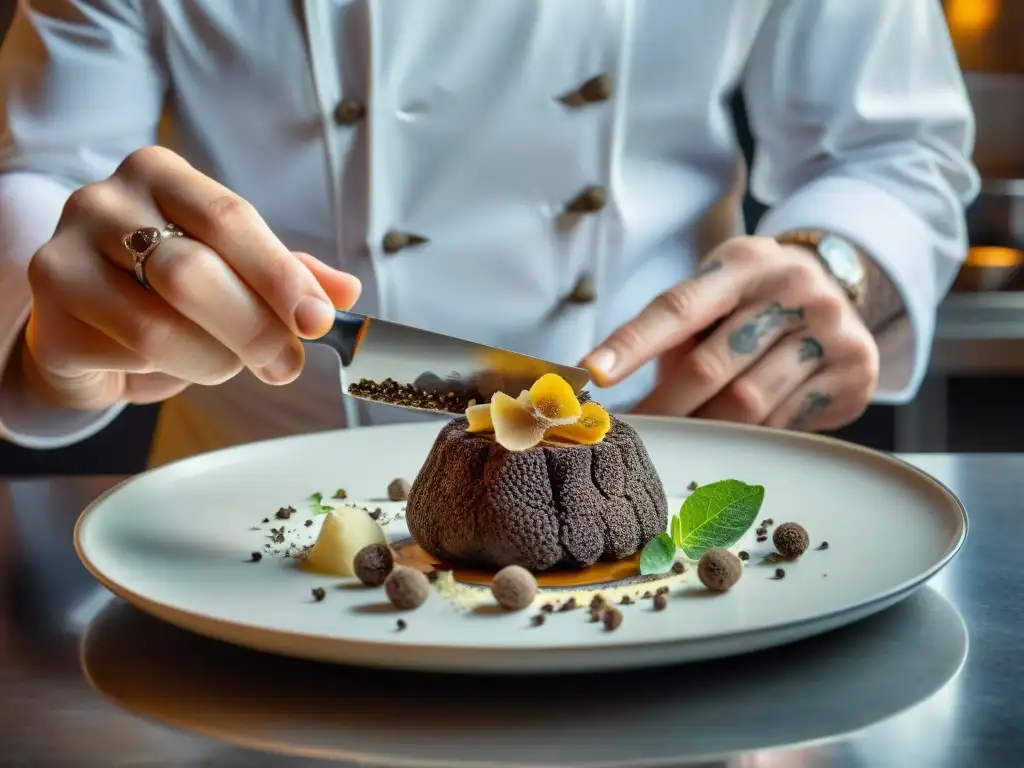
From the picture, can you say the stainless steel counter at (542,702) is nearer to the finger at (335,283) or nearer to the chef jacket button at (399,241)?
the finger at (335,283)

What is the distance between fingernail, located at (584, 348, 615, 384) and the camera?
1.29m

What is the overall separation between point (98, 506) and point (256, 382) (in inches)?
25.5

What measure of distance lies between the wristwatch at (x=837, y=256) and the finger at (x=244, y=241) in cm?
79

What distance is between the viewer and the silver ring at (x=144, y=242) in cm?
103

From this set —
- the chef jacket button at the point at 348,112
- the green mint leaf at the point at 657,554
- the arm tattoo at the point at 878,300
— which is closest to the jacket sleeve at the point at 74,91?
the chef jacket button at the point at 348,112

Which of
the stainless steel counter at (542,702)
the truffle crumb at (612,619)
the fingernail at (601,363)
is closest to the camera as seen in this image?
the stainless steel counter at (542,702)

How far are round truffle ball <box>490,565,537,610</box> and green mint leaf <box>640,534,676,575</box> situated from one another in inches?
5.7

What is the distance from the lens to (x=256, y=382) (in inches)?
66.6

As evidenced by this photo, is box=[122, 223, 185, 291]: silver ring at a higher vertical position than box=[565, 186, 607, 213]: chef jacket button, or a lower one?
higher

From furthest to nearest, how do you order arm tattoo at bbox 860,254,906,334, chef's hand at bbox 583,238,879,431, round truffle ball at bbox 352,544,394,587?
arm tattoo at bbox 860,254,906,334 < chef's hand at bbox 583,238,879,431 < round truffle ball at bbox 352,544,394,587

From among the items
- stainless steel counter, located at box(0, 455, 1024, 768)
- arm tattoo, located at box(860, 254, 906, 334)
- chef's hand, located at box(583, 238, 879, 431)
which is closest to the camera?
stainless steel counter, located at box(0, 455, 1024, 768)

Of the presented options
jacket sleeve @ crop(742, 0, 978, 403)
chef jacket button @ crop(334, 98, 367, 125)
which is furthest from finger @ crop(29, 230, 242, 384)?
jacket sleeve @ crop(742, 0, 978, 403)

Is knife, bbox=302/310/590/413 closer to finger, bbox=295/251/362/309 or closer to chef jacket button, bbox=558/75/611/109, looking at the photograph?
finger, bbox=295/251/362/309

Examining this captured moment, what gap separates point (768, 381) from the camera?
4.80 ft
